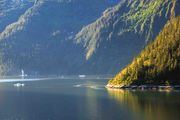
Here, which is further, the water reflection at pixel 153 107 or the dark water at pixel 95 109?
the dark water at pixel 95 109

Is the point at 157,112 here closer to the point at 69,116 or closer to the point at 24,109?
the point at 69,116

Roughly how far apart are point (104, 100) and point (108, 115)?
48.0 metres

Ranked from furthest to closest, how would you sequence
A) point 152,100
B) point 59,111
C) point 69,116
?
point 152,100
point 59,111
point 69,116

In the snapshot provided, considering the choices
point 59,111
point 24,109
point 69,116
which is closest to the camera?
point 69,116

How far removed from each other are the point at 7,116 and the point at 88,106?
3240 cm

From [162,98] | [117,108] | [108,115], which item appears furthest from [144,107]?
[162,98]

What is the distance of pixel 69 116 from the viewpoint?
138625mm

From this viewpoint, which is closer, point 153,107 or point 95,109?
point 153,107

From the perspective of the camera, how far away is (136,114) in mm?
136125

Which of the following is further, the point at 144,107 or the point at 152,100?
the point at 152,100

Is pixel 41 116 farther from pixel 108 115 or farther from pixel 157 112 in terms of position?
pixel 157 112

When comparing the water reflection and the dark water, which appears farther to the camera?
the dark water

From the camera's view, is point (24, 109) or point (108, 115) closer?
point (108, 115)

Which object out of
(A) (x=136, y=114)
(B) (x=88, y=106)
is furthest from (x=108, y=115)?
(B) (x=88, y=106)
